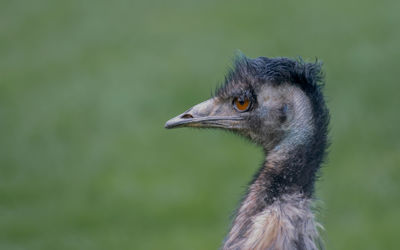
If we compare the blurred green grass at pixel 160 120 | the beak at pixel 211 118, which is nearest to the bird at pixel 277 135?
the beak at pixel 211 118

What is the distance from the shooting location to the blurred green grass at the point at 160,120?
27.7 ft

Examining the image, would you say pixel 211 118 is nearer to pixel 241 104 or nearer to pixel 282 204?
pixel 241 104

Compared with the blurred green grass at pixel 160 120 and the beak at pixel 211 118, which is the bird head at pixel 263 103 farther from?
the blurred green grass at pixel 160 120

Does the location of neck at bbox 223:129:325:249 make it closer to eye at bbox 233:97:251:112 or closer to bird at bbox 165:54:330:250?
bird at bbox 165:54:330:250

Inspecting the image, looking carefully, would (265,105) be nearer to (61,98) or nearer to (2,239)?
(2,239)

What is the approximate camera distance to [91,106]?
10.4 m

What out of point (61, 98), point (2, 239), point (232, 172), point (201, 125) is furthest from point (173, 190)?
point (201, 125)

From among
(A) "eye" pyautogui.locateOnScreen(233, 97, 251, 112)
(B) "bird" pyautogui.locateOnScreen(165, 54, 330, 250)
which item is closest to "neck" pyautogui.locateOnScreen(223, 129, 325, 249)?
(B) "bird" pyautogui.locateOnScreen(165, 54, 330, 250)

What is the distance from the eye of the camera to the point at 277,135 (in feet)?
14.5

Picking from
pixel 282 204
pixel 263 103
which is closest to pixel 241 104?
pixel 263 103

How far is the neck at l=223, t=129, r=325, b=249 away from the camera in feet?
13.4

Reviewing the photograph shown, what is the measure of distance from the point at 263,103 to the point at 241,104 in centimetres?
18

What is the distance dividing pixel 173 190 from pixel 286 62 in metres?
4.72

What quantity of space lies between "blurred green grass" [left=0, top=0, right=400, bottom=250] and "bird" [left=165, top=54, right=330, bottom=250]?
104 inches
